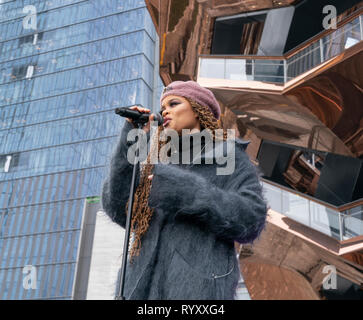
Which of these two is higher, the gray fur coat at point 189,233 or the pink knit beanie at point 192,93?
the pink knit beanie at point 192,93

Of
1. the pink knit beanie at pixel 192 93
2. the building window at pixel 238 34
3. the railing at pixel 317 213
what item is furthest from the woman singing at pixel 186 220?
the building window at pixel 238 34

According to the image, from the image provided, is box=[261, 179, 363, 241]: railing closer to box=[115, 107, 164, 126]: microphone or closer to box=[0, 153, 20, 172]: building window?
box=[115, 107, 164, 126]: microphone

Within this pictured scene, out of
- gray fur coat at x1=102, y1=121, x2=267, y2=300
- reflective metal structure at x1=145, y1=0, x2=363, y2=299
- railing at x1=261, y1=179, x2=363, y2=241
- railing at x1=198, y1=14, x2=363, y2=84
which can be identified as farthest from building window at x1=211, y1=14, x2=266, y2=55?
gray fur coat at x1=102, y1=121, x2=267, y2=300

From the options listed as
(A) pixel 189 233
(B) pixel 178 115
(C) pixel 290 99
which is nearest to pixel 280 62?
(C) pixel 290 99

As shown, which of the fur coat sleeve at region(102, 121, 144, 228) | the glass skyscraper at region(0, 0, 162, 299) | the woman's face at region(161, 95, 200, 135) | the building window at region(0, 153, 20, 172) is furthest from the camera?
the building window at region(0, 153, 20, 172)

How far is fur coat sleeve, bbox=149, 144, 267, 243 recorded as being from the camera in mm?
2053

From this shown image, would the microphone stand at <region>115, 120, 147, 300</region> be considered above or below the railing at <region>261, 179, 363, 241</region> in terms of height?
below

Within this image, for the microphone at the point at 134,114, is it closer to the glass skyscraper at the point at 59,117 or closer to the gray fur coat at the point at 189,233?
the gray fur coat at the point at 189,233

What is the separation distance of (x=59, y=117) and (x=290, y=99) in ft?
150

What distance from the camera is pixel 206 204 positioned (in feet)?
6.67

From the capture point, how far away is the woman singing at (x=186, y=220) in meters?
2.05

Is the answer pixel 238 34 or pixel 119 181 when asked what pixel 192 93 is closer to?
pixel 119 181

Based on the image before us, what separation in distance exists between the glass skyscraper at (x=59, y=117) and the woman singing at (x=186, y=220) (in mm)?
42111

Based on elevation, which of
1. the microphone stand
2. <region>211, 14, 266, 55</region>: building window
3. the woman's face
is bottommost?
the microphone stand
